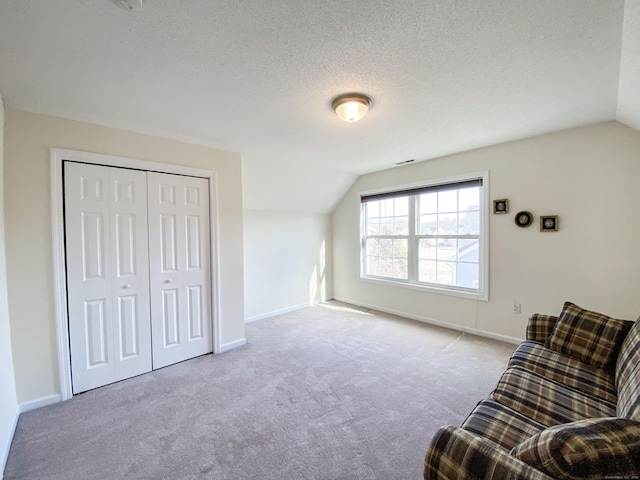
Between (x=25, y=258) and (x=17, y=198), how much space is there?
457mm

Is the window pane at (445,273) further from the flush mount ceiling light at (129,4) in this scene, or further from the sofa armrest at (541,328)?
the flush mount ceiling light at (129,4)

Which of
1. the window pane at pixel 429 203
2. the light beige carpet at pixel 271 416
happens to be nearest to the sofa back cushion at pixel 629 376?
the light beige carpet at pixel 271 416

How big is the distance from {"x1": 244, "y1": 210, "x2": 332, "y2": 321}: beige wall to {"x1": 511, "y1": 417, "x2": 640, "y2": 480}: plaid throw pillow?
147 inches

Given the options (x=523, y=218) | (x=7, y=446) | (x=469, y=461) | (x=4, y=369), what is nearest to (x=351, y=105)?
(x=469, y=461)

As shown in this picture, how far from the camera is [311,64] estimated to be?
A: 64.6 inches

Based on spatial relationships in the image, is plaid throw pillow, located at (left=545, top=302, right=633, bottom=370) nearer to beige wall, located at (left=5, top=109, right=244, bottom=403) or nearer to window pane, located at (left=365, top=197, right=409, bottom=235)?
window pane, located at (left=365, top=197, right=409, bottom=235)

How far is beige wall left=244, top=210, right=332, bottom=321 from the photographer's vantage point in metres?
4.23

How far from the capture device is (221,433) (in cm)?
185

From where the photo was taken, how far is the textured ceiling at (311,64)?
126cm

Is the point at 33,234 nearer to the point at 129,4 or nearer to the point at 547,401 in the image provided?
the point at 129,4

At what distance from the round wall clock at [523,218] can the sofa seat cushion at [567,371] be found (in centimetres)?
160

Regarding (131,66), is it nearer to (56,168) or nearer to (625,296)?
(56,168)

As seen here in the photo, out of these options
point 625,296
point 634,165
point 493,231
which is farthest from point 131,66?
point 625,296

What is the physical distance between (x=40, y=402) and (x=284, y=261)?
3.07 meters
